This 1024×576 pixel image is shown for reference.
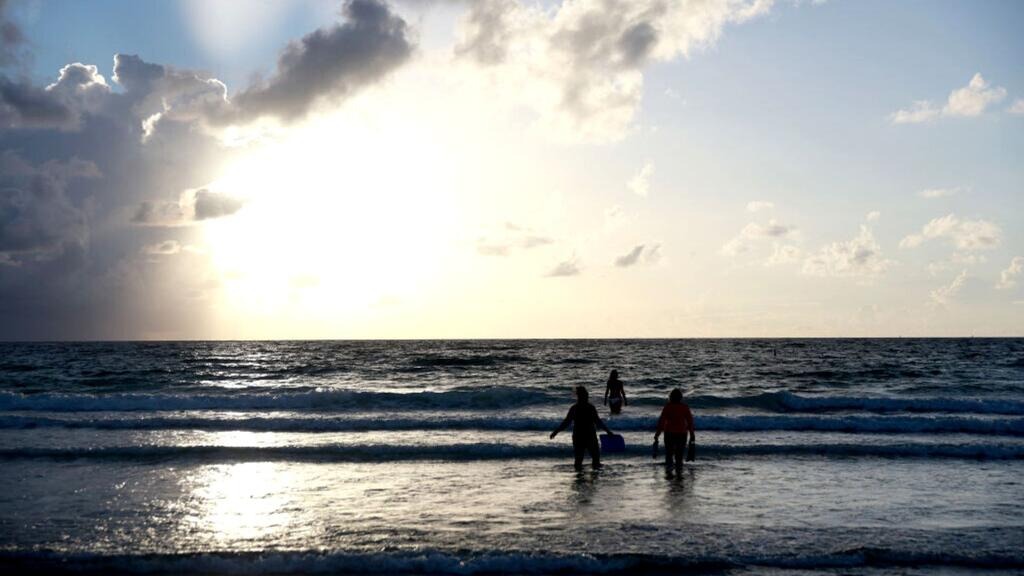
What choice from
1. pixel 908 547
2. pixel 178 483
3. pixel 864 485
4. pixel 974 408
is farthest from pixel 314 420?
pixel 974 408

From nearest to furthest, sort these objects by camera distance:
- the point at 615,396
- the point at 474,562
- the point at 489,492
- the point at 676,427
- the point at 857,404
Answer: the point at 474,562
the point at 489,492
the point at 676,427
the point at 615,396
the point at 857,404

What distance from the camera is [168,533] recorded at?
1088 centimetres

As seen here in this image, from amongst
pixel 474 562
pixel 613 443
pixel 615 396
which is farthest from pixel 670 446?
pixel 615 396

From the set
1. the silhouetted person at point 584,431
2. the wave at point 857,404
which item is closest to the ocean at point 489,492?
the wave at point 857,404

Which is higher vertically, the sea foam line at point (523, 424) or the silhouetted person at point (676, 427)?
A: the silhouetted person at point (676, 427)

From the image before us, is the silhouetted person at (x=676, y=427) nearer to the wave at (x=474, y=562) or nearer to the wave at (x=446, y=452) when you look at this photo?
the wave at (x=446, y=452)

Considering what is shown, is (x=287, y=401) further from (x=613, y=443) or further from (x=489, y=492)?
(x=489, y=492)

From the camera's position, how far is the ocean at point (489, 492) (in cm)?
957

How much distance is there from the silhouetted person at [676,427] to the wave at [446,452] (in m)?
2.22

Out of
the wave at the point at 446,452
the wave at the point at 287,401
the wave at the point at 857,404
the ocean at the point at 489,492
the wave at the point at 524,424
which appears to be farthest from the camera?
the wave at the point at 287,401

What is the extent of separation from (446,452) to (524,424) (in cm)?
474

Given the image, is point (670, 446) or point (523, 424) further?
point (523, 424)

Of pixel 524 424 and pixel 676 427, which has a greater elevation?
pixel 676 427

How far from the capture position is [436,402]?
3036 cm
